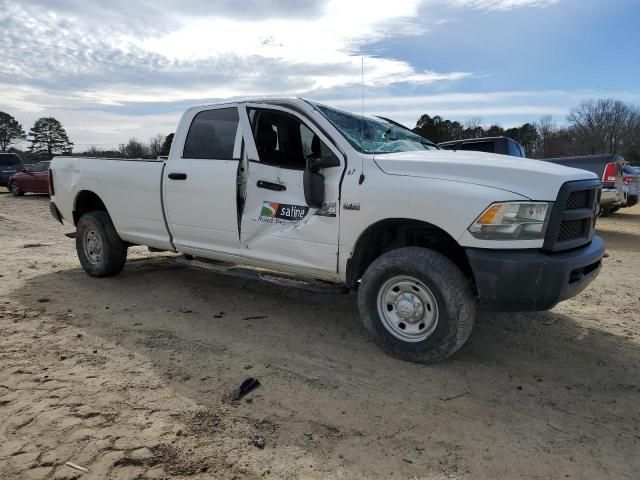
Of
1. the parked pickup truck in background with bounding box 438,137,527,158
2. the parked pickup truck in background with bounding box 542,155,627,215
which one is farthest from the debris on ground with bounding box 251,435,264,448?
the parked pickup truck in background with bounding box 542,155,627,215

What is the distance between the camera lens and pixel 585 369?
3711mm

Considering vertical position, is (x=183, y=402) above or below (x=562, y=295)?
below

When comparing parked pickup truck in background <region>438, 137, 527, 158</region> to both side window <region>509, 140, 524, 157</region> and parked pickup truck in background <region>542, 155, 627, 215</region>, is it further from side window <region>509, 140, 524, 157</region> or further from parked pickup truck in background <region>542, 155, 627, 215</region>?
parked pickup truck in background <region>542, 155, 627, 215</region>

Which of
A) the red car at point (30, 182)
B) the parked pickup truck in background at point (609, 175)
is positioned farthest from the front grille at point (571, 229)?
the red car at point (30, 182)

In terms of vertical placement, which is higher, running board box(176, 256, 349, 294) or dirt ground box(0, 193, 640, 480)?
running board box(176, 256, 349, 294)

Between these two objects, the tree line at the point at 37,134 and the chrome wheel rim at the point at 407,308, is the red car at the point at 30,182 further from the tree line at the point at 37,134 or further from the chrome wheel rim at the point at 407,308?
the tree line at the point at 37,134

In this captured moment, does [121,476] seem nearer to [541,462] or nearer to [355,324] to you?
[541,462]

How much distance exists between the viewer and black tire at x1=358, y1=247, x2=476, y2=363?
3496 mm

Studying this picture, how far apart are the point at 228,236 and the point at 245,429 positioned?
227 cm

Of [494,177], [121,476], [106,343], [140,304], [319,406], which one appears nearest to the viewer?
[121,476]

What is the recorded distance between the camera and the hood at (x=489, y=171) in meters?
3.29

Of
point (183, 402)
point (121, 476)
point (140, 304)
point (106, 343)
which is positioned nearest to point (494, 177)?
point (183, 402)

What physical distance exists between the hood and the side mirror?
493mm

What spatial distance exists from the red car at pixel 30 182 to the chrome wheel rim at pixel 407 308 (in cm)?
2083
